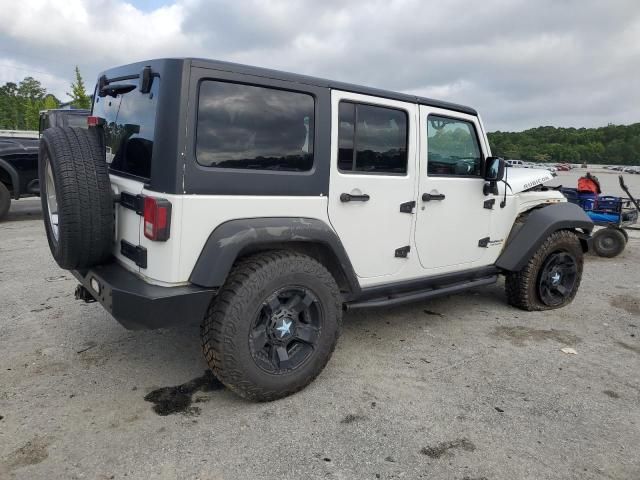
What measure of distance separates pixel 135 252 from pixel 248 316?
29.9 inches

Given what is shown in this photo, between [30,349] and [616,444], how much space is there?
389 centimetres

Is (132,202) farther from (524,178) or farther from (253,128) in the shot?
(524,178)

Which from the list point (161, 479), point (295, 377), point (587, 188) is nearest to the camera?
point (161, 479)

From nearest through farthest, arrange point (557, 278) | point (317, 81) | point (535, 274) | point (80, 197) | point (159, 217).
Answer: point (159, 217)
point (80, 197)
point (317, 81)
point (535, 274)
point (557, 278)

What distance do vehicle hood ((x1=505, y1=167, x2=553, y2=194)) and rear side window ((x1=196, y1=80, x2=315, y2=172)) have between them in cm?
227

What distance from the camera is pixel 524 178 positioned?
4562 mm

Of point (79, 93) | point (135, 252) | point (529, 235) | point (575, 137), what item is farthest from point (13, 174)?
point (575, 137)

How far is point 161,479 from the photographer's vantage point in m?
2.14

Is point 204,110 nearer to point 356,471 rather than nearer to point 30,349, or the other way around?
point 356,471

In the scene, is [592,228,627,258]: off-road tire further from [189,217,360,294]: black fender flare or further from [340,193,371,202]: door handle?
[189,217,360,294]: black fender flare

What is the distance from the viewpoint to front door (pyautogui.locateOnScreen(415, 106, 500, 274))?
359cm

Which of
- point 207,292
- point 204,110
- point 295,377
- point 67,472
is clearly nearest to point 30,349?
point 67,472

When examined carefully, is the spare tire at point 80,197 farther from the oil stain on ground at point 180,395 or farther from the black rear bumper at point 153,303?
the oil stain on ground at point 180,395

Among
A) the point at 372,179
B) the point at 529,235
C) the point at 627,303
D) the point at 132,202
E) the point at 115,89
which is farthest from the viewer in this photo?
the point at 627,303
